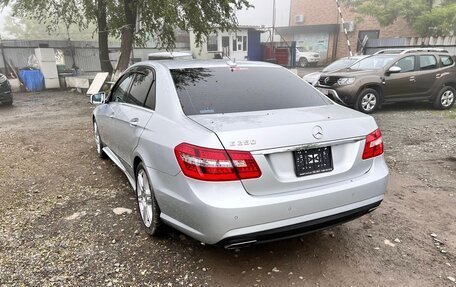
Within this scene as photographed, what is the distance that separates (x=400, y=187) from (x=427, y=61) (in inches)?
263

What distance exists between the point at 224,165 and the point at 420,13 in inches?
1046

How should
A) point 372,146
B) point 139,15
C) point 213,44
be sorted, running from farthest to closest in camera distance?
point 213,44 → point 139,15 → point 372,146

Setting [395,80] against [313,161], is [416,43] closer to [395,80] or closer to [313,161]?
[395,80]

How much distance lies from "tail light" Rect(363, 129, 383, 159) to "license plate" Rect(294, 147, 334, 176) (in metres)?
A: 0.38

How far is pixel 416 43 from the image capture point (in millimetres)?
15391

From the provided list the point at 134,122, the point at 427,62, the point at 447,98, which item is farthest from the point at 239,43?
the point at 134,122

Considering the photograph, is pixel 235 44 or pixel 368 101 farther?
pixel 235 44

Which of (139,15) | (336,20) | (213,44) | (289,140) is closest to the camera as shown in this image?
(289,140)

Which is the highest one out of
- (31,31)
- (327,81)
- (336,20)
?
(336,20)

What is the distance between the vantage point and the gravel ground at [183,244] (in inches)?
112

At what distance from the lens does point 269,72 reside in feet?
12.4

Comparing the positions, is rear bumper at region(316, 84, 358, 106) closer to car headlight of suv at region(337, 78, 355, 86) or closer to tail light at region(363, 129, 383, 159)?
car headlight of suv at region(337, 78, 355, 86)

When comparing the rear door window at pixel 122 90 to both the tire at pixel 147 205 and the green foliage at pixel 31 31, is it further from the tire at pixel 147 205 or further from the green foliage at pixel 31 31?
A: the green foliage at pixel 31 31

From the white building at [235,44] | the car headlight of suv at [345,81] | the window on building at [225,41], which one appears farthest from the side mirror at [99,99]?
the window on building at [225,41]
